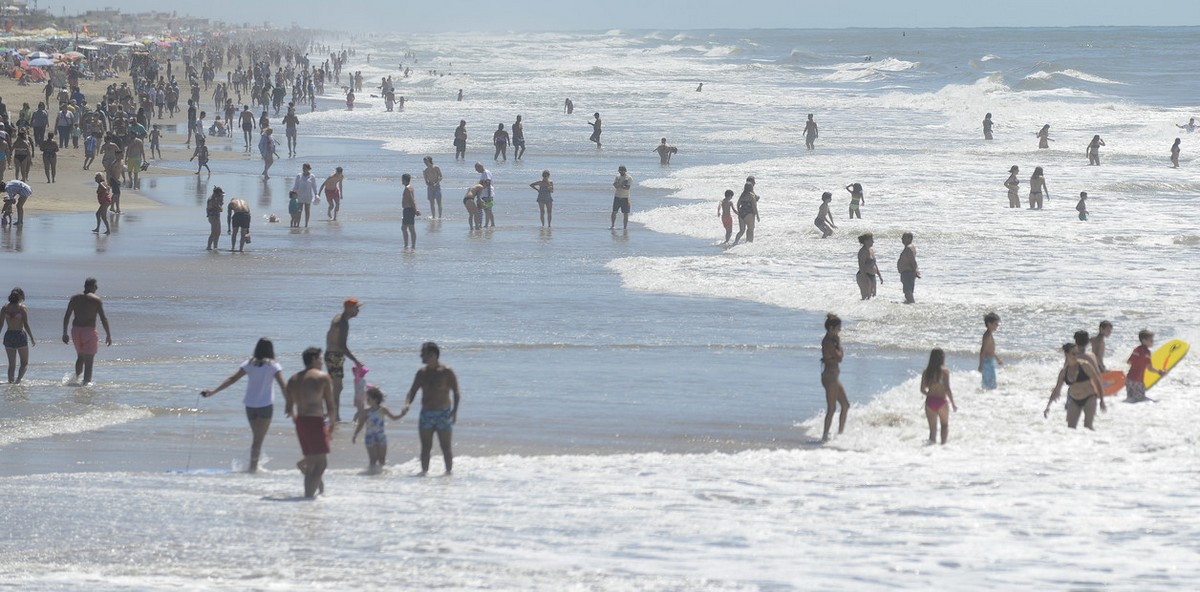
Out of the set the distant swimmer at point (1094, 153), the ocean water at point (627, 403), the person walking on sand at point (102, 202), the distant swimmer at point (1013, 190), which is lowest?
the ocean water at point (627, 403)

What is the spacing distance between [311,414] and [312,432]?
0.12 m

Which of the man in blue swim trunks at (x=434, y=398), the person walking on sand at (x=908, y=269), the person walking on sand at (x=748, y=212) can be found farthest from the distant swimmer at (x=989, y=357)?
the person walking on sand at (x=748, y=212)

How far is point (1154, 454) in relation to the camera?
13.1 meters

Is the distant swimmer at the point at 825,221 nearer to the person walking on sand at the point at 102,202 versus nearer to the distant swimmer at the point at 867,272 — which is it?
the distant swimmer at the point at 867,272

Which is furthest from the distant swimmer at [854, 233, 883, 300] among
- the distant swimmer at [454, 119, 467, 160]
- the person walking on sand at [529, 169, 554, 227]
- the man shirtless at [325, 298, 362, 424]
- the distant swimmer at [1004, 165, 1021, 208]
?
the distant swimmer at [454, 119, 467, 160]

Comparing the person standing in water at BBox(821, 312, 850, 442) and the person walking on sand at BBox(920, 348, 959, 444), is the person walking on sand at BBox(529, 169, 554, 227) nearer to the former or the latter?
the person standing in water at BBox(821, 312, 850, 442)

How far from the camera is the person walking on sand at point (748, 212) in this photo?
26.4 m

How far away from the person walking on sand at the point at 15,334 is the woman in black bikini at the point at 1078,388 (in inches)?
374

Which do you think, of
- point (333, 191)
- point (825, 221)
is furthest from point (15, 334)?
point (825, 221)

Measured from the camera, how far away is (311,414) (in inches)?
421

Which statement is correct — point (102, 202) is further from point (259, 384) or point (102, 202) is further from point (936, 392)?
point (936, 392)

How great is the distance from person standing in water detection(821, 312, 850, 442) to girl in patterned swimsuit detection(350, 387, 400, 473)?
3.91m

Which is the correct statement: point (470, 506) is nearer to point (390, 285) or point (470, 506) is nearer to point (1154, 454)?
point (1154, 454)

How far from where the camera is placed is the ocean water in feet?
32.5
